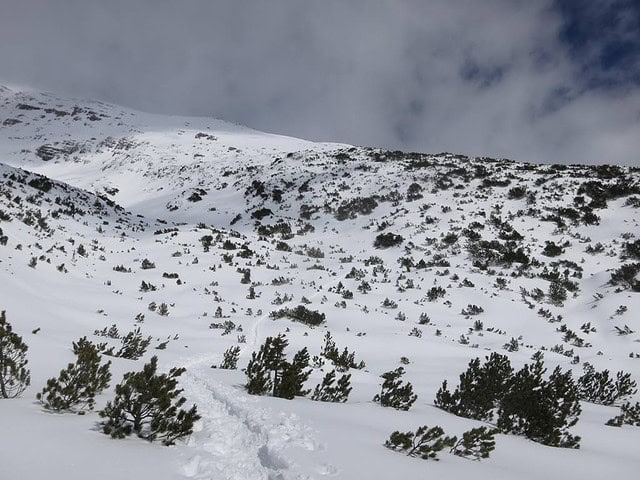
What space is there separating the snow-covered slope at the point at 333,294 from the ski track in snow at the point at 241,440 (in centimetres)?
3

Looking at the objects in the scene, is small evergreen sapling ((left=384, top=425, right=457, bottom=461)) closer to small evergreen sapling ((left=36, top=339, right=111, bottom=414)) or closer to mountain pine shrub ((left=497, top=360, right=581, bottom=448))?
mountain pine shrub ((left=497, top=360, right=581, bottom=448))

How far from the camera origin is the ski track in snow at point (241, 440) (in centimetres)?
416

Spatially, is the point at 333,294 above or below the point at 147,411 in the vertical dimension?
above

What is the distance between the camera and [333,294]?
17750 millimetres

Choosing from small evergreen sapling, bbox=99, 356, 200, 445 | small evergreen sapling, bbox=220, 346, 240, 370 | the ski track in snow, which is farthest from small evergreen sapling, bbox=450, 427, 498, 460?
small evergreen sapling, bbox=220, 346, 240, 370

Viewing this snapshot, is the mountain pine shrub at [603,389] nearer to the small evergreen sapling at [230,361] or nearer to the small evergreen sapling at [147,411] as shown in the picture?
the small evergreen sapling at [230,361]

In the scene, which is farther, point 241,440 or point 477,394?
point 477,394

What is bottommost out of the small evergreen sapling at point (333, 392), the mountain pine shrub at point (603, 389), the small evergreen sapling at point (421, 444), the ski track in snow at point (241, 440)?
the ski track in snow at point (241, 440)

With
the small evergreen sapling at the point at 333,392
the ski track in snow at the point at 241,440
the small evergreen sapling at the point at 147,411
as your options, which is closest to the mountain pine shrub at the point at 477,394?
the small evergreen sapling at the point at 333,392

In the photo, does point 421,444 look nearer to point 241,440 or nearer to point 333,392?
point 241,440

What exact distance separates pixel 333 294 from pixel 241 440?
12655 millimetres

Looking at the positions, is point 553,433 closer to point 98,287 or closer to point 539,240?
point 98,287

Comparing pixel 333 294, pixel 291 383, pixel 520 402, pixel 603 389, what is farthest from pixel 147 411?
pixel 333 294

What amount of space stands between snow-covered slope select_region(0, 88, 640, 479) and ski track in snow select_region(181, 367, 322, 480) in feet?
0.11
